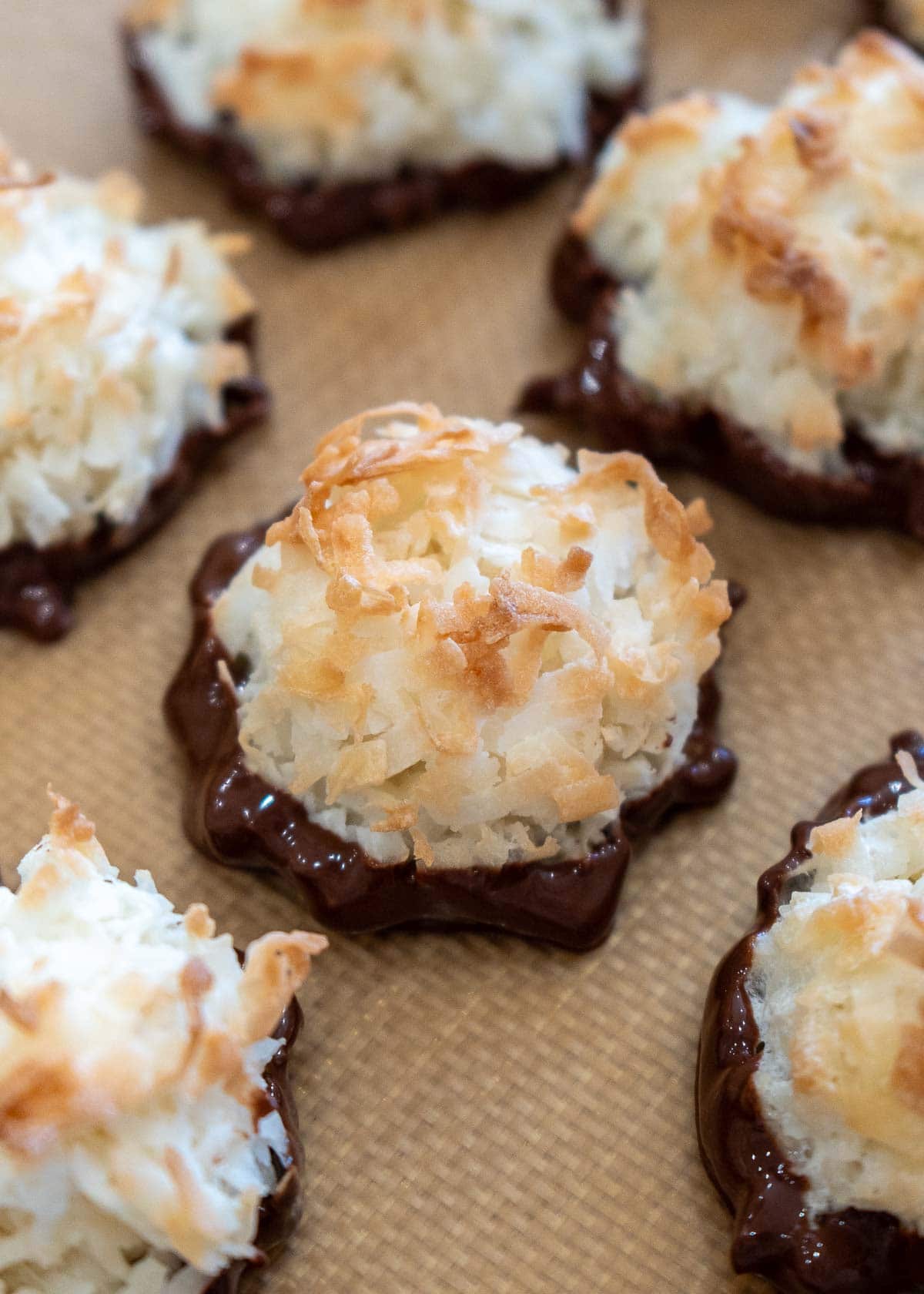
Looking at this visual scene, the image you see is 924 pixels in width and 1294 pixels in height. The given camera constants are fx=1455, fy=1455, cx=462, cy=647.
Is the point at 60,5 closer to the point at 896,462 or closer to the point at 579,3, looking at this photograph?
the point at 579,3

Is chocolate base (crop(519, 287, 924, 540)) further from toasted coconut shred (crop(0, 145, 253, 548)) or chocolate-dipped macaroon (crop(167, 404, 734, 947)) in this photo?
toasted coconut shred (crop(0, 145, 253, 548))

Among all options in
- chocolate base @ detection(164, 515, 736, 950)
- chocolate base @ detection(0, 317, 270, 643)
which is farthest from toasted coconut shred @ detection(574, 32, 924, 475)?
chocolate base @ detection(0, 317, 270, 643)

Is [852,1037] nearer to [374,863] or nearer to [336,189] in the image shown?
[374,863]

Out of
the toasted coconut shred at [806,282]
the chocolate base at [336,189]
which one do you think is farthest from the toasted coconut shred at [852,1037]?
the chocolate base at [336,189]

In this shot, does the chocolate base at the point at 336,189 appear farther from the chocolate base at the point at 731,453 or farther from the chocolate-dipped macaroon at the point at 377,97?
the chocolate base at the point at 731,453

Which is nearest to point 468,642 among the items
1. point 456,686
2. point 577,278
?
point 456,686

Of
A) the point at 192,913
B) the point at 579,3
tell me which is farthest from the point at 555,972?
the point at 579,3

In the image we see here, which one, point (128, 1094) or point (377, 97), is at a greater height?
point (377, 97)
